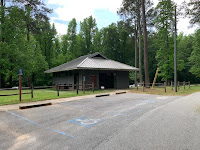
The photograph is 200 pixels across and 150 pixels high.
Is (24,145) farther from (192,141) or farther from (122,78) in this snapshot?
(122,78)

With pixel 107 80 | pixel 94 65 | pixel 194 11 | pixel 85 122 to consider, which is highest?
pixel 194 11

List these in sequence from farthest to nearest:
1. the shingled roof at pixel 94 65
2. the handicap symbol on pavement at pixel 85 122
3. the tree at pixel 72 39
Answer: the tree at pixel 72 39, the shingled roof at pixel 94 65, the handicap symbol on pavement at pixel 85 122

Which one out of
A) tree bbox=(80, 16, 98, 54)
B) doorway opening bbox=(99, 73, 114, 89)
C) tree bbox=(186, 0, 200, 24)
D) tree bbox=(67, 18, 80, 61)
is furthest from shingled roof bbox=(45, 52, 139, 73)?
tree bbox=(80, 16, 98, 54)

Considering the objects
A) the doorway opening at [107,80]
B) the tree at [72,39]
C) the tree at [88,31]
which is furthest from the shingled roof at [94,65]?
the tree at [88,31]

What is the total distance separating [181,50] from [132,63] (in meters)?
13.6

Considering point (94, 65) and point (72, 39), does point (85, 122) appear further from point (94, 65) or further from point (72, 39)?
point (72, 39)

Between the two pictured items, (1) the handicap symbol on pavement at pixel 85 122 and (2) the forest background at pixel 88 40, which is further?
(2) the forest background at pixel 88 40

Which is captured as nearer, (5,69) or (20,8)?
(5,69)

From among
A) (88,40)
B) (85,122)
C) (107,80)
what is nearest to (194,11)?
(107,80)

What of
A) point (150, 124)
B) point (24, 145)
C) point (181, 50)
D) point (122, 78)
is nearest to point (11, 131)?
point (24, 145)

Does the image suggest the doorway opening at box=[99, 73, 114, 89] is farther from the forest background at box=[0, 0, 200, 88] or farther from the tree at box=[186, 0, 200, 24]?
the tree at box=[186, 0, 200, 24]

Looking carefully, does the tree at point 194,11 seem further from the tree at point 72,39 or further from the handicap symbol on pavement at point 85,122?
the tree at point 72,39

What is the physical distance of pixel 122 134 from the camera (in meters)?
4.00

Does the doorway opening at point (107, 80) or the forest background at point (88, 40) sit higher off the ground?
the forest background at point (88, 40)
